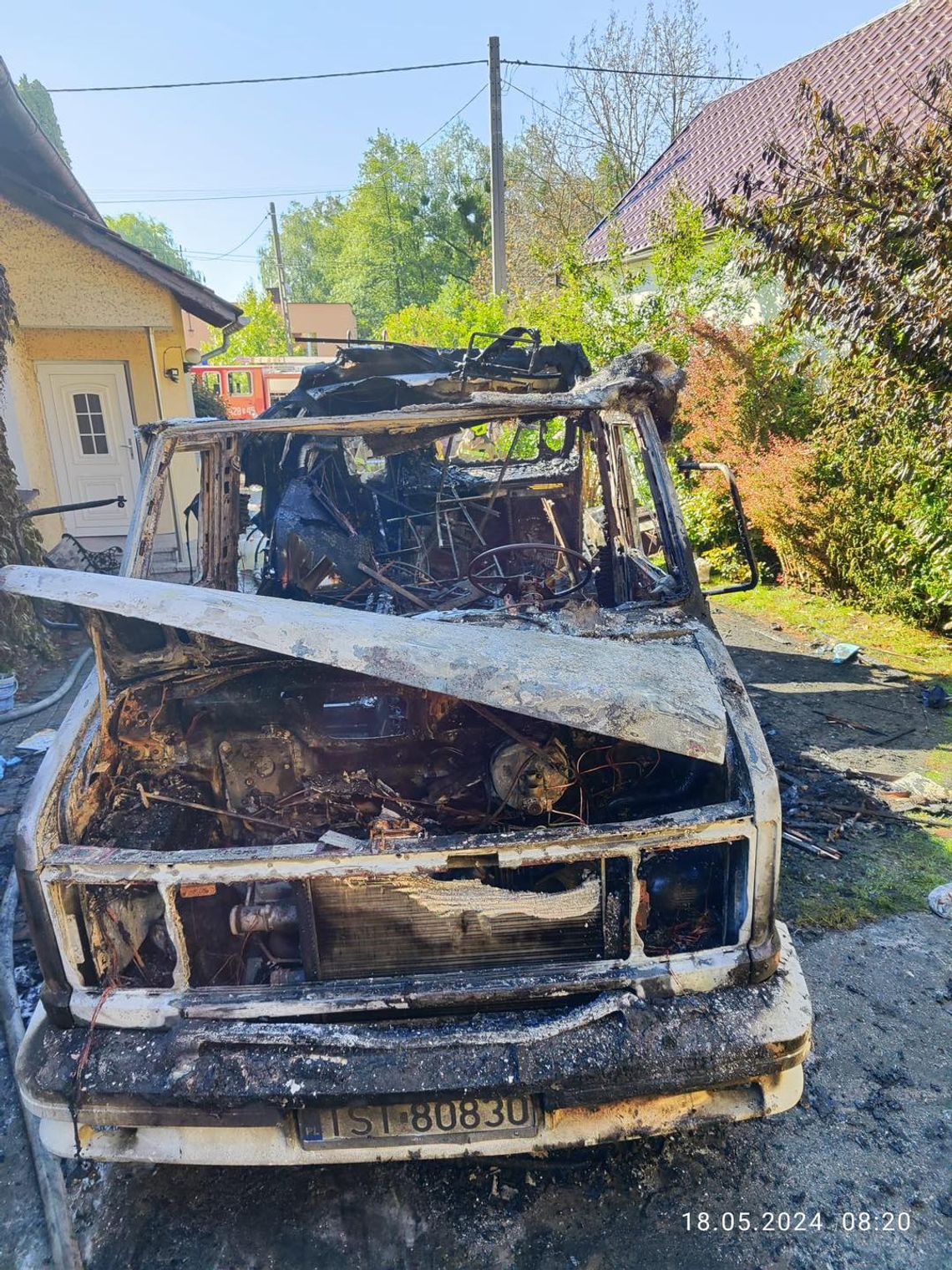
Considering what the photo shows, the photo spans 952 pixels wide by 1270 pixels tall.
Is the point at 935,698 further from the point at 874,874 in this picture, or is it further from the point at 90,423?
the point at 90,423

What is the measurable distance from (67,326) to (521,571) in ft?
27.8

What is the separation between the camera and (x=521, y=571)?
395 centimetres

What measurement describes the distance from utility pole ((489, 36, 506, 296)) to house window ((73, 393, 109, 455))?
8178 millimetres

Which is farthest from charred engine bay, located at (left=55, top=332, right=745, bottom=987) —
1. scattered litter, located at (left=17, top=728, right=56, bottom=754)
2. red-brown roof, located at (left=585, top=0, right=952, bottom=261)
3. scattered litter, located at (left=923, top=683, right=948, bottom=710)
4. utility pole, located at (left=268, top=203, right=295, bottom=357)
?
utility pole, located at (left=268, top=203, right=295, bottom=357)

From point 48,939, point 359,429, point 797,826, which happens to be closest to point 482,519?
point 359,429

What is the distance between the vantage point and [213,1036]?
1.92 meters

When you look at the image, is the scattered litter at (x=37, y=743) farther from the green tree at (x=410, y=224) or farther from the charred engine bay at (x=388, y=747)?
the green tree at (x=410, y=224)

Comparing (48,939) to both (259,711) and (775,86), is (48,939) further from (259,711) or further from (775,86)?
(775,86)

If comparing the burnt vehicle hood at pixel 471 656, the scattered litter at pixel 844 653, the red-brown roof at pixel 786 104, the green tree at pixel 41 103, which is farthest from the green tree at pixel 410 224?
the burnt vehicle hood at pixel 471 656

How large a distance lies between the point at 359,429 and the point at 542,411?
868mm

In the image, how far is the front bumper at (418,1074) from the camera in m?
1.84

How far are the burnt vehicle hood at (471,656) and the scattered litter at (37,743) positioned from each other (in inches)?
138

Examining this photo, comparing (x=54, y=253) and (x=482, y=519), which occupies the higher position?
(x=54, y=253)

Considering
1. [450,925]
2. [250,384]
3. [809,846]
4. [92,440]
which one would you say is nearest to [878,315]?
[809,846]
